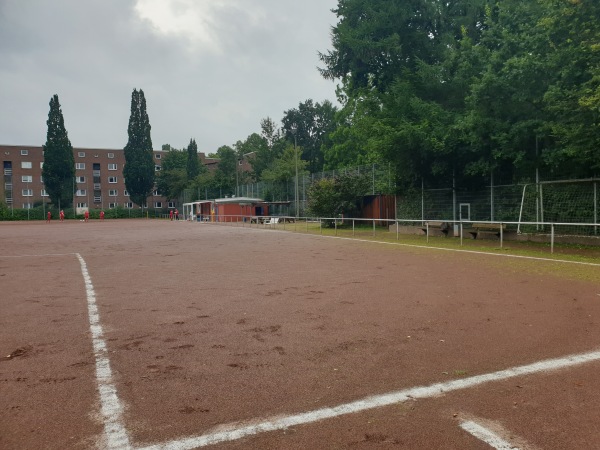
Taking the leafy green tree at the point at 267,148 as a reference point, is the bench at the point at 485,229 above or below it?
below

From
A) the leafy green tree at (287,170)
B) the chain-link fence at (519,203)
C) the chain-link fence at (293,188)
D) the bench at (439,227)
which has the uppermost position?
the leafy green tree at (287,170)

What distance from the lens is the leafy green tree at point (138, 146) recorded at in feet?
239

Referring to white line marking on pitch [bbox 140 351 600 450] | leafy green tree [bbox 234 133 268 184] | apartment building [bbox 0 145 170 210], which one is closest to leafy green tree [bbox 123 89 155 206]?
apartment building [bbox 0 145 170 210]

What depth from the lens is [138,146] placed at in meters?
73.1

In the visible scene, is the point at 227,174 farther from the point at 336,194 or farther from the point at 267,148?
the point at 336,194

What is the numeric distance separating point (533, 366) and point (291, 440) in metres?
2.52

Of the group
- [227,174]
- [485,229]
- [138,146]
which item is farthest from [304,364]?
[138,146]

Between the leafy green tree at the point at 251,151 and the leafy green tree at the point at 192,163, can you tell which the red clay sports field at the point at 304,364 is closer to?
the leafy green tree at the point at 251,151

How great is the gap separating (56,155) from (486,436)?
242ft

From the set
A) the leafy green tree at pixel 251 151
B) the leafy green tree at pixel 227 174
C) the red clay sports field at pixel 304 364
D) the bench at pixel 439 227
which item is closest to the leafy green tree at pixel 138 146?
the leafy green tree at pixel 227 174

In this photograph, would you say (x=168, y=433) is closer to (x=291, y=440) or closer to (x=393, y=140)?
(x=291, y=440)

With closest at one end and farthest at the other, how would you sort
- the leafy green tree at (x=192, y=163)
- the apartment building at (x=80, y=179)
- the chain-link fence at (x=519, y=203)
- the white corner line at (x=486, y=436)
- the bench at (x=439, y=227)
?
the white corner line at (x=486, y=436) < the chain-link fence at (x=519, y=203) < the bench at (x=439, y=227) < the leafy green tree at (x=192, y=163) < the apartment building at (x=80, y=179)

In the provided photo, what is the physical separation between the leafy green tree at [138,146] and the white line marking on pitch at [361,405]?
74.1m

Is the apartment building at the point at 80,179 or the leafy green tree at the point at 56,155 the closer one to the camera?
the leafy green tree at the point at 56,155
